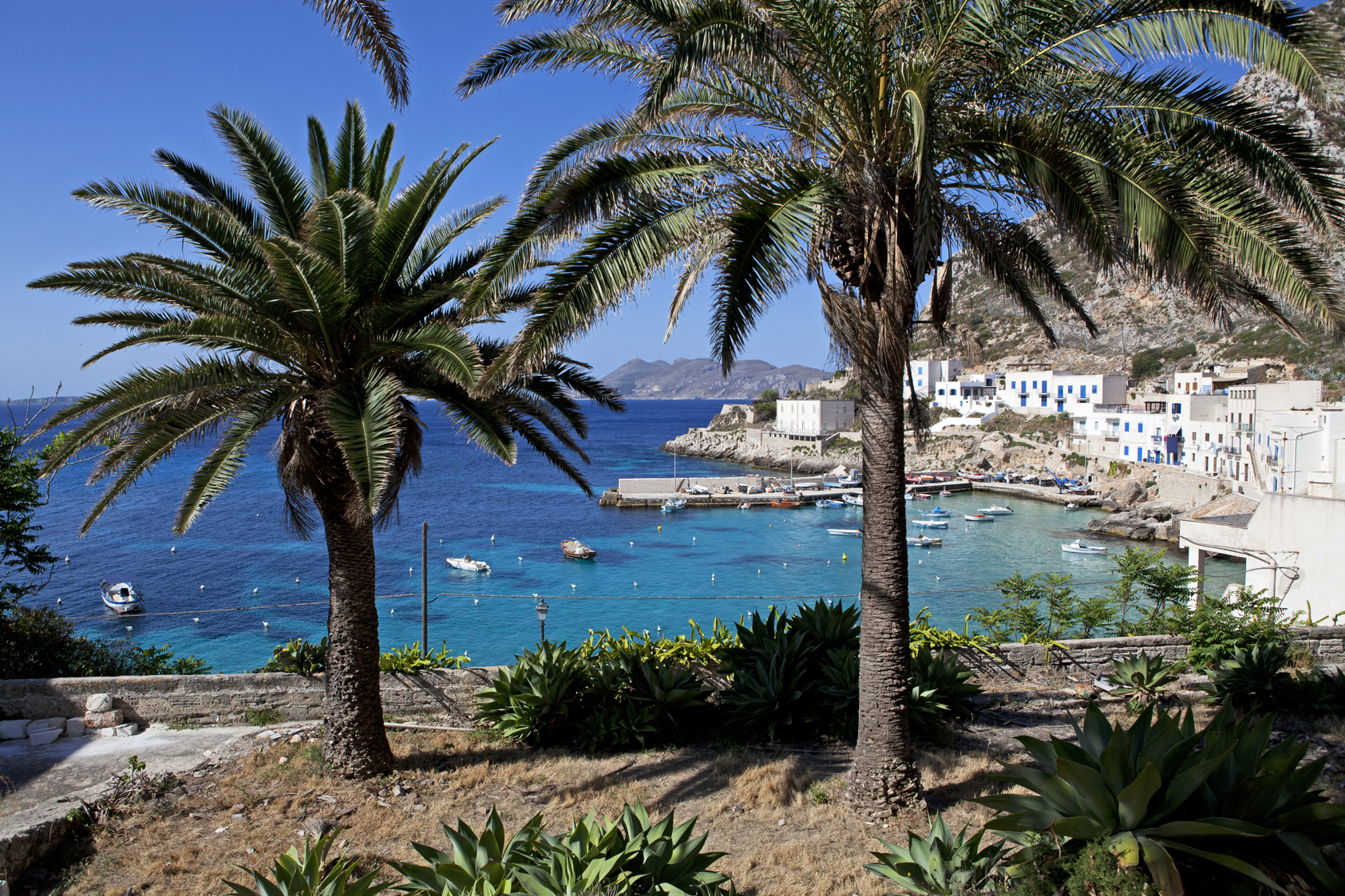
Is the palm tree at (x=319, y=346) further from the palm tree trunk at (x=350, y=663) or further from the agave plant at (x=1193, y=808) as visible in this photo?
the agave plant at (x=1193, y=808)

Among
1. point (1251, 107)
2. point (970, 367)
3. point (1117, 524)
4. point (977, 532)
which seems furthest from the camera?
point (977, 532)

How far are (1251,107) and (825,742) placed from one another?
6830mm

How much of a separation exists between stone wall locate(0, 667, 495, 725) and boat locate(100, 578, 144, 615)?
87.7 feet

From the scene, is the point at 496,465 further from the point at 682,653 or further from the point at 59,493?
the point at 682,653

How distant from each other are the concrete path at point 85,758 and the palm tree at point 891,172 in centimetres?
609

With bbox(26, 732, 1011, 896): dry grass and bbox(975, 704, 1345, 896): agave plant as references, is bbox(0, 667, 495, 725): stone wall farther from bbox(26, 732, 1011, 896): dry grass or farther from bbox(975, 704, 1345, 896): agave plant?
bbox(975, 704, 1345, 896): agave plant

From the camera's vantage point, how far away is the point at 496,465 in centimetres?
10631

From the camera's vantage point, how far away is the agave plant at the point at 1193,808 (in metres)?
3.41

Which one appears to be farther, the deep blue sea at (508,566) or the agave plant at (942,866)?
the deep blue sea at (508,566)

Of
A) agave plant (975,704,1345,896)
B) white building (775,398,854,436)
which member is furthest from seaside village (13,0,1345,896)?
white building (775,398,854,436)

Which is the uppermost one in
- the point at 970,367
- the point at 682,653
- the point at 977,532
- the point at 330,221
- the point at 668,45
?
the point at 668,45

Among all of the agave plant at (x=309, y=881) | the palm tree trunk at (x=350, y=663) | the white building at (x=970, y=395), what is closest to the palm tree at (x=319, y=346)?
the palm tree trunk at (x=350, y=663)

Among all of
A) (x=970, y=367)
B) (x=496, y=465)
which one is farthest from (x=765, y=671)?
(x=496, y=465)

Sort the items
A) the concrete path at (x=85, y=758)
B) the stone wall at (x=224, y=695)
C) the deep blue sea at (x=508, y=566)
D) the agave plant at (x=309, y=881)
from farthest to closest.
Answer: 1. the deep blue sea at (x=508, y=566)
2. the stone wall at (x=224, y=695)
3. the concrete path at (x=85, y=758)
4. the agave plant at (x=309, y=881)
